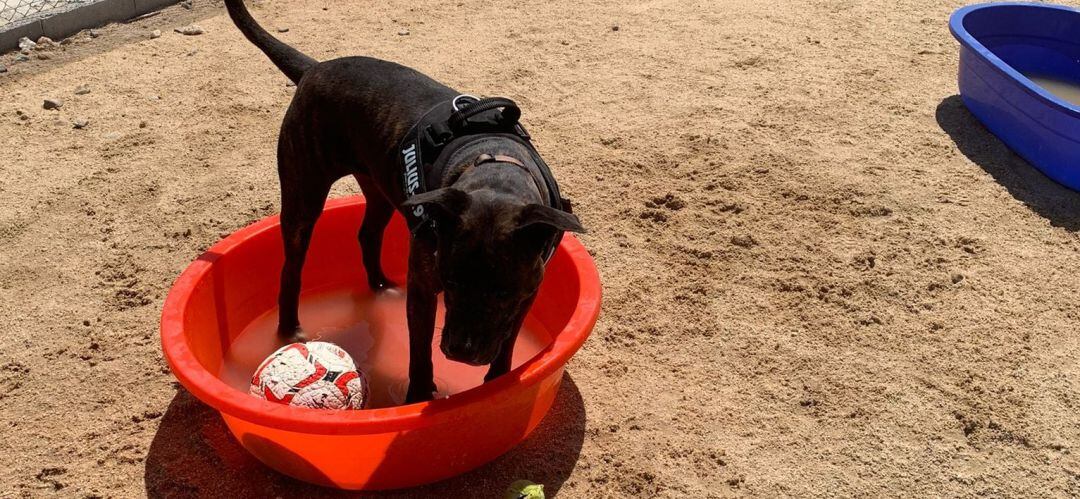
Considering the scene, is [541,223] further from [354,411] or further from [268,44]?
[268,44]

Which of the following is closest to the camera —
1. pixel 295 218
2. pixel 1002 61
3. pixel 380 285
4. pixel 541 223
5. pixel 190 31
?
pixel 541 223

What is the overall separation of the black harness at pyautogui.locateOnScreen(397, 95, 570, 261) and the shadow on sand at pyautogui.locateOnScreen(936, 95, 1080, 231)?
3365 millimetres

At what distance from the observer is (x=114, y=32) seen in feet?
25.1

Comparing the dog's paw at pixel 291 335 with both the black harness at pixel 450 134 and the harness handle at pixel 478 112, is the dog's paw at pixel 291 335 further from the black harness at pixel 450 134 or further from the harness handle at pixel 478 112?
the harness handle at pixel 478 112

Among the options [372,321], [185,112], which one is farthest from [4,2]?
[372,321]

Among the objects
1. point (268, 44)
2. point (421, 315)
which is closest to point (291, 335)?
point (421, 315)

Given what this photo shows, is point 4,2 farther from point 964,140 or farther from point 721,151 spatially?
point 964,140

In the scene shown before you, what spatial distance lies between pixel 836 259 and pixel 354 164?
260 cm

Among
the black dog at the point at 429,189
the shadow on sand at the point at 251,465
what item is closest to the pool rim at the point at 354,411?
the black dog at the point at 429,189

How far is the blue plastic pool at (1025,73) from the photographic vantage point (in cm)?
548

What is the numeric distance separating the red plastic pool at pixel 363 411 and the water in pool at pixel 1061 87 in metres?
4.52

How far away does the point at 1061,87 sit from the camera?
6711 millimetres

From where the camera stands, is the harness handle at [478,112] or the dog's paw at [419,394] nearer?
the harness handle at [478,112]

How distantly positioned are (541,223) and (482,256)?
0.22 meters
